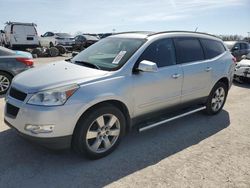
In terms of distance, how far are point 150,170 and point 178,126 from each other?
173 centimetres

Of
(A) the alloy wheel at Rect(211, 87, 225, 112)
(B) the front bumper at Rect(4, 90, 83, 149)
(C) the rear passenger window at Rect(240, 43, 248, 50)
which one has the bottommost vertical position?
(A) the alloy wheel at Rect(211, 87, 225, 112)

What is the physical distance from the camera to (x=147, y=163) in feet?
11.6

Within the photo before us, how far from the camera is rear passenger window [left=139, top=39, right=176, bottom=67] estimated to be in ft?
13.2

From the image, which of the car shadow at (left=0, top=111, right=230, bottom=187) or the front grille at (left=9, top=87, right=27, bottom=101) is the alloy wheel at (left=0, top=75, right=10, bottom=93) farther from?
the front grille at (left=9, top=87, right=27, bottom=101)

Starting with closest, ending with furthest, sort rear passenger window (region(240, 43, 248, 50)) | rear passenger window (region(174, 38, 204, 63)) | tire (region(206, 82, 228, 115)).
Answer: rear passenger window (region(174, 38, 204, 63)) → tire (region(206, 82, 228, 115)) → rear passenger window (region(240, 43, 248, 50))

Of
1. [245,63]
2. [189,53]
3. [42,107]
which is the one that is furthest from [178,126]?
[245,63]

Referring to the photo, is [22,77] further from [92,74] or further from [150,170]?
[150,170]

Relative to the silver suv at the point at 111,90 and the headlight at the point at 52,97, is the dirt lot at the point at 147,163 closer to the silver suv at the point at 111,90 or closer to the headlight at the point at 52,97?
the silver suv at the point at 111,90

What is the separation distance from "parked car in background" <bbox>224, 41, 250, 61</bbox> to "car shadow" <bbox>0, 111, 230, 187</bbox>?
9.97m

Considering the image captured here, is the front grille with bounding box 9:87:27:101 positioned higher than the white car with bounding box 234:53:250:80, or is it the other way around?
the front grille with bounding box 9:87:27:101

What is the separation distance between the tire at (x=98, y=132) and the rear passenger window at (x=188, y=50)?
5.44 feet

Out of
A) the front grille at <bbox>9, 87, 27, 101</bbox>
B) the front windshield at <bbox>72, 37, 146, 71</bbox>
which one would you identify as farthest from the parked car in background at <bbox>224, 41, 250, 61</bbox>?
the front grille at <bbox>9, 87, 27, 101</bbox>

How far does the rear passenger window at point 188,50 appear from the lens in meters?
4.54

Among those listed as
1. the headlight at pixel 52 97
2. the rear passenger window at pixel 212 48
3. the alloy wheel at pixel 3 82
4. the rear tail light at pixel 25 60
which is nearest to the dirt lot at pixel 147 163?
the headlight at pixel 52 97
